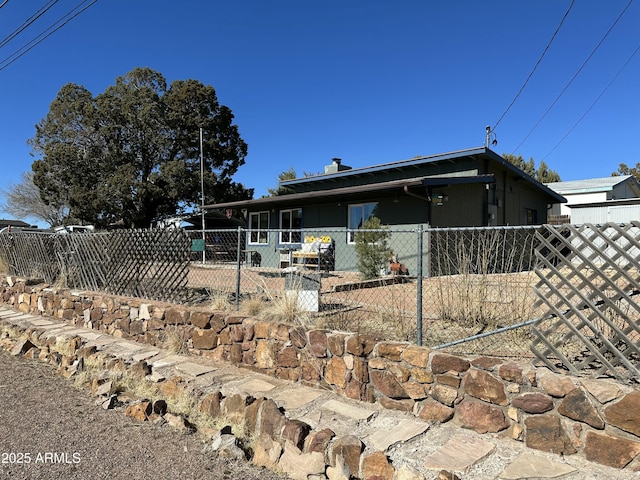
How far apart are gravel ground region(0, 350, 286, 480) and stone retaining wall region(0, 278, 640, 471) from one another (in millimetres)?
1207

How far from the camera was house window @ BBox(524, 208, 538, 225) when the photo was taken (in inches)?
627

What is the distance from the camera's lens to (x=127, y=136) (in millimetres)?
26281

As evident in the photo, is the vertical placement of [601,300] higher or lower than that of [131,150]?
lower

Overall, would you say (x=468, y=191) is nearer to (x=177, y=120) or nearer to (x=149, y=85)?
(x=177, y=120)

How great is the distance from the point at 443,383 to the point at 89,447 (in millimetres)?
2718

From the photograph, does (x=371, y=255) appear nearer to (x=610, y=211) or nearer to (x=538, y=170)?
(x=610, y=211)

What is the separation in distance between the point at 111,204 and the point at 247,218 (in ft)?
42.0

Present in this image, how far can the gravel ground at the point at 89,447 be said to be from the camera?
277 cm

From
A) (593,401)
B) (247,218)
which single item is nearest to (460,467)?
(593,401)

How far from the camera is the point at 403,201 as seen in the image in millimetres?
11633

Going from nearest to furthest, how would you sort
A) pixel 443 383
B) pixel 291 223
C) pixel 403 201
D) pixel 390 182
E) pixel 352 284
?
pixel 443 383, pixel 352 284, pixel 390 182, pixel 403 201, pixel 291 223

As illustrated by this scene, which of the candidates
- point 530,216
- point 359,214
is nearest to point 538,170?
point 530,216

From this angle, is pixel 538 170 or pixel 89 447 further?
pixel 538 170

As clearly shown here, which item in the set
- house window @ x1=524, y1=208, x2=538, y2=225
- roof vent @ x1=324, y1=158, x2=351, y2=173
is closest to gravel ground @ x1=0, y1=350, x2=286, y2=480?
roof vent @ x1=324, y1=158, x2=351, y2=173
